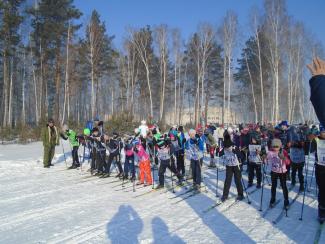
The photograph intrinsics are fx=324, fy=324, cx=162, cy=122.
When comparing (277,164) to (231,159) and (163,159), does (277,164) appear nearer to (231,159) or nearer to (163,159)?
(231,159)

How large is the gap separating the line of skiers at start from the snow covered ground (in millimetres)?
622

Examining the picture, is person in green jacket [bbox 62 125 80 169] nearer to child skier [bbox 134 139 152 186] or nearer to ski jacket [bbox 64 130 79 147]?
ski jacket [bbox 64 130 79 147]

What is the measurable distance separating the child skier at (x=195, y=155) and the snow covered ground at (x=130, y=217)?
52cm

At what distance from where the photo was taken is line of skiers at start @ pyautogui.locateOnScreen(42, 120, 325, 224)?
25.5 ft

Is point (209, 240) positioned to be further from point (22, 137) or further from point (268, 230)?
point (22, 137)

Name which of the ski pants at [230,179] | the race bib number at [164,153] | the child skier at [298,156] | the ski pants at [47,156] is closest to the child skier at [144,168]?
the race bib number at [164,153]

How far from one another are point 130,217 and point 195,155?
3.37 metres

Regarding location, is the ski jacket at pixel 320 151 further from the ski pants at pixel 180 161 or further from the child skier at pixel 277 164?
the ski pants at pixel 180 161

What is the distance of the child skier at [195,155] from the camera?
9759 millimetres

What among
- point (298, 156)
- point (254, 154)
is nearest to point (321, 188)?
point (298, 156)

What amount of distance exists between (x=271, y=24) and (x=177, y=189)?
24433 millimetres

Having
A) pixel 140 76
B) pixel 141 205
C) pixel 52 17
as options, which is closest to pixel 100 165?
pixel 141 205

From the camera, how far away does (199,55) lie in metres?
36.4

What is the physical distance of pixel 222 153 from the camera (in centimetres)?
900
